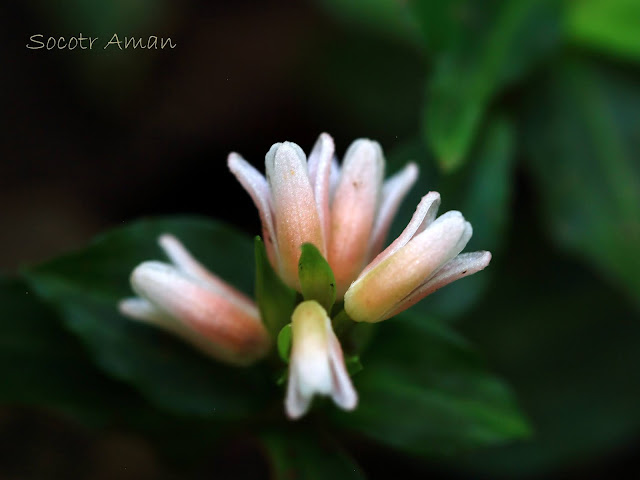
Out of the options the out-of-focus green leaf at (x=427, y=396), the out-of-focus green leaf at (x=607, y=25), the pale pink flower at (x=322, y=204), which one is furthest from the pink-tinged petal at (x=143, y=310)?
the out-of-focus green leaf at (x=607, y=25)

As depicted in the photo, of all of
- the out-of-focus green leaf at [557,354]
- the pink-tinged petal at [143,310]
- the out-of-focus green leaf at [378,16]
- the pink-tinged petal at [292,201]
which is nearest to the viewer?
the pink-tinged petal at [292,201]

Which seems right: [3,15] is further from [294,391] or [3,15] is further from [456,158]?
[294,391]

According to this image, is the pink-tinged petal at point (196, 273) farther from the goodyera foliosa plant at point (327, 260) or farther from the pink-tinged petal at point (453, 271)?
the pink-tinged petal at point (453, 271)

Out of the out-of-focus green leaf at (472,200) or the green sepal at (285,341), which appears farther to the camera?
the out-of-focus green leaf at (472,200)

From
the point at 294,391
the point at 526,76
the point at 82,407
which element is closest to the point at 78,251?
the point at 82,407

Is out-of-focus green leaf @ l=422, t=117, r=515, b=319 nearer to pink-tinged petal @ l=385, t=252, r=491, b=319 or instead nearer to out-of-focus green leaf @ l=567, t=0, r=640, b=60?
out-of-focus green leaf @ l=567, t=0, r=640, b=60

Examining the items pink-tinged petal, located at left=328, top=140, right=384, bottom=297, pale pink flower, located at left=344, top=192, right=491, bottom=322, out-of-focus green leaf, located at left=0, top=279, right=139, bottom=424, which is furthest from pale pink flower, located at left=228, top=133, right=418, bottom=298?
out-of-focus green leaf, located at left=0, top=279, right=139, bottom=424
